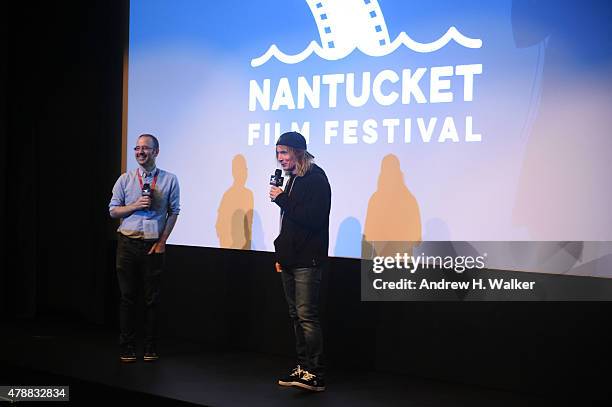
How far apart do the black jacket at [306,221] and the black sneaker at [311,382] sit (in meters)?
0.63

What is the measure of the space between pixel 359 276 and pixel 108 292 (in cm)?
249

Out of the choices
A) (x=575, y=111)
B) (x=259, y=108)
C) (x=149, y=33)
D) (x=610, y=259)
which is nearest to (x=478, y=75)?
(x=575, y=111)

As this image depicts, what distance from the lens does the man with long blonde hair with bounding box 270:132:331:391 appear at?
13.7 feet

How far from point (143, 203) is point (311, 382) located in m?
1.50

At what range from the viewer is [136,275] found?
4.97 meters

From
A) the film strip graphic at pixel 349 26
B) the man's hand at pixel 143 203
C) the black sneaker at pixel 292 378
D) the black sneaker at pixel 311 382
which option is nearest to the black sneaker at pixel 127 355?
the man's hand at pixel 143 203

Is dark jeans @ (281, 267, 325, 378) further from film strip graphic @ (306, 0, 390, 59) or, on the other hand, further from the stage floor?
film strip graphic @ (306, 0, 390, 59)

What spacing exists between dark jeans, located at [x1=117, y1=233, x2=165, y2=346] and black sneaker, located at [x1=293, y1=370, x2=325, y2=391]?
1156mm

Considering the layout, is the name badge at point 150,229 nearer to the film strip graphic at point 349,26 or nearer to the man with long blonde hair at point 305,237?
the man with long blonde hair at point 305,237

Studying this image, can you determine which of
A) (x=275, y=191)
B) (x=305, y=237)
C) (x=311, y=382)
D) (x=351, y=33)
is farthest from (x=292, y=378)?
(x=351, y=33)

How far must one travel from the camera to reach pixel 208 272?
5.79m

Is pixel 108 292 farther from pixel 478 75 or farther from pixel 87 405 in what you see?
pixel 478 75

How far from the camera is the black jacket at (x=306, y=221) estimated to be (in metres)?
4.18

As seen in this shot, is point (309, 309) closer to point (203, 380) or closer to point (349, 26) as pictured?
point (203, 380)
